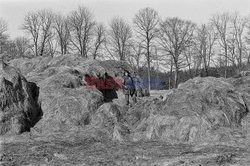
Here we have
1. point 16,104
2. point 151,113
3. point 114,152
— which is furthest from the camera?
point 151,113

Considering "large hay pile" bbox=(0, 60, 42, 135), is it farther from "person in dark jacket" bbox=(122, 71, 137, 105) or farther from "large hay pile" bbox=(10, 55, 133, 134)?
"person in dark jacket" bbox=(122, 71, 137, 105)

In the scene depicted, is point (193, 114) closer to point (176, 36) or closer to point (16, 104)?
point (16, 104)

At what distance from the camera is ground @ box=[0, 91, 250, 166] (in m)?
5.75

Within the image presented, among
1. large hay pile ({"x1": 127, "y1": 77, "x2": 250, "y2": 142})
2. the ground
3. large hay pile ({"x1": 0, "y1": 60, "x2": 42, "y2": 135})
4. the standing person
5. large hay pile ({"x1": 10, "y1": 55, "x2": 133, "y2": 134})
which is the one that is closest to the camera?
the ground

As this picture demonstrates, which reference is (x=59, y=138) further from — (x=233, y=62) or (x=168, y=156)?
(x=233, y=62)

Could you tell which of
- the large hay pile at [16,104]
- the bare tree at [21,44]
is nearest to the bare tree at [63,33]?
the bare tree at [21,44]

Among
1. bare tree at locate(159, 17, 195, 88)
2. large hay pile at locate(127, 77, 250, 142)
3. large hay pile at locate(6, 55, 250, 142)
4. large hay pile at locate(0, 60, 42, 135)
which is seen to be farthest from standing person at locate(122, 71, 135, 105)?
bare tree at locate(159, 17, 195, 88)

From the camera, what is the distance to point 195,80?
11055mm

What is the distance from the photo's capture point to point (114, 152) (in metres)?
6.64

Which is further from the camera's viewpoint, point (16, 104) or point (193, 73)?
point (193, 73)

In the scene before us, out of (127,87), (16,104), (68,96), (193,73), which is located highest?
(193,73)

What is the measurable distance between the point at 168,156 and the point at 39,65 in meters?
10.8

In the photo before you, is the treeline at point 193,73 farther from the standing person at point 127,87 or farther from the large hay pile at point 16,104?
the large hay pile at point 16,104

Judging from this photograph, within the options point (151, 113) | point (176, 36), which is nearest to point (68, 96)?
point (151, 113)
